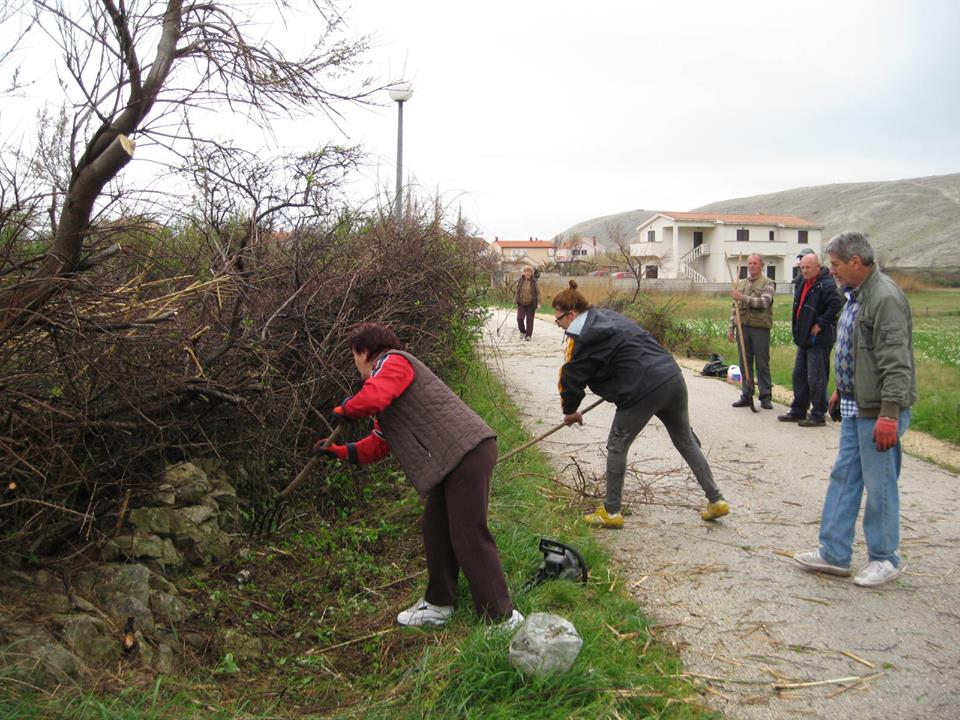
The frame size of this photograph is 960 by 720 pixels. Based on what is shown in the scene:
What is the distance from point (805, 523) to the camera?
6039mm

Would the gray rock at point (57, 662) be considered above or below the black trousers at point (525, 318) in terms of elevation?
below

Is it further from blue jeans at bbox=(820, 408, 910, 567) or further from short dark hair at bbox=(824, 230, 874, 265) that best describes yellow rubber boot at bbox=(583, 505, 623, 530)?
short dark hair at bbox=(824, 230, 874, 265)

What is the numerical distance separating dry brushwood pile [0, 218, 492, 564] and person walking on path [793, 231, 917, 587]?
339 centimetres

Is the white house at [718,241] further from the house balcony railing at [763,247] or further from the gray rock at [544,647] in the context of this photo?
the gray rock at [544,647]

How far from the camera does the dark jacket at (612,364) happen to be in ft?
18.4

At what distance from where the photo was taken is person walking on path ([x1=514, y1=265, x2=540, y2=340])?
16.4 metres

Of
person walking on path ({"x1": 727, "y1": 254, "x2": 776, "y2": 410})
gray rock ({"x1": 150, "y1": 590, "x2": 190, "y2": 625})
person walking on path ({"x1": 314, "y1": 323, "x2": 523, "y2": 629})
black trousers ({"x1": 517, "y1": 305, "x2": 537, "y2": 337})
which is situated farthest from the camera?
black trousers ({"x1": 517, "y1": 305, "x2": 537, "y2": 337})

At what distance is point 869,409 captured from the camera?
15.6 feet

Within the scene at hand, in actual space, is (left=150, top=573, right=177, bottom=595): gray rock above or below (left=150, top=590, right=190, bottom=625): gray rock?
above

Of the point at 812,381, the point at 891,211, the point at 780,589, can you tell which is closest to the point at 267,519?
the point at 780,589

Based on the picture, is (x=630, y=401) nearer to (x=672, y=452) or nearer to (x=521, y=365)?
(x=672, y=452)

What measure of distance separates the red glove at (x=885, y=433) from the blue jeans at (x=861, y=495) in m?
0.11

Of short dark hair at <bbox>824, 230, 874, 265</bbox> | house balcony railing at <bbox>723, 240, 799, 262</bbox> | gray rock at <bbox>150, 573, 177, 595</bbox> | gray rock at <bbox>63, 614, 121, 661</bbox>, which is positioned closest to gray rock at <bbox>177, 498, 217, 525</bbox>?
gray rock at <bbox>150, 573, 177, 595</bbox>

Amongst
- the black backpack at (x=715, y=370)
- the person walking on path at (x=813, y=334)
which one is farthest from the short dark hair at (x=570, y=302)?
the black backpack at (x=715, y=370)
